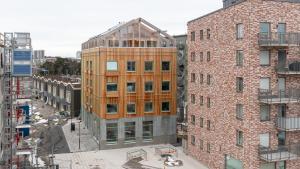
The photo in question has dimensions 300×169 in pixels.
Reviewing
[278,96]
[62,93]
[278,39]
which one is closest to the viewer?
[278,39]

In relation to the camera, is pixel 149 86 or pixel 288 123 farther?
pixel 149 86

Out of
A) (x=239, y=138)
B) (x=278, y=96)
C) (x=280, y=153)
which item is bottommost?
(x=280, y=153)

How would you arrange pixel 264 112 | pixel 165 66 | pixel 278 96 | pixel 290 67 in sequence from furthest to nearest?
pixel 165 66 → pixel 290 67 → pixel 264 112 → pixel 278 96

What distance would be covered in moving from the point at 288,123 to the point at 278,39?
771cm

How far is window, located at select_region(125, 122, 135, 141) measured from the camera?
5066 centimetres

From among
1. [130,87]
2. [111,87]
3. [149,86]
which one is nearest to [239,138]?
[149,86]

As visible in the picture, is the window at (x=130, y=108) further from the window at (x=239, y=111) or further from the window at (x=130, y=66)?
the window at (x=239, y=111)

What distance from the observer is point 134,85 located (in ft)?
167

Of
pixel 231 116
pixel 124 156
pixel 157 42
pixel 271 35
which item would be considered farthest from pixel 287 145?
pixel 157 42

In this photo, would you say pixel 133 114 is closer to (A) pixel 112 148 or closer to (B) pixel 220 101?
(A) pixel 112 148

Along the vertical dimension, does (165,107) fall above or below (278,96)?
below

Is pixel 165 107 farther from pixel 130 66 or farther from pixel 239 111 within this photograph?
pixel 239 111

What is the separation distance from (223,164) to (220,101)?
6487 mm

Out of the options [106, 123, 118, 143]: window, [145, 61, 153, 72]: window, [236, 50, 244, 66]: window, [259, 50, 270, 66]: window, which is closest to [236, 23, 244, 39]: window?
[236, 50, 244, 66]: window
